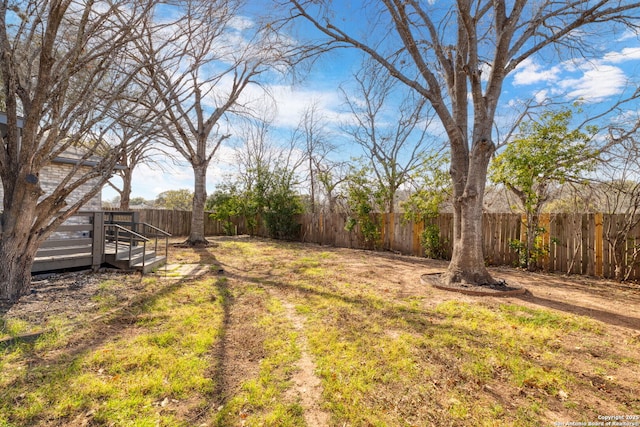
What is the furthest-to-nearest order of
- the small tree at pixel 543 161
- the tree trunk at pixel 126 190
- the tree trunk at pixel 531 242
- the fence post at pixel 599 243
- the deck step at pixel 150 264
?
1. the tree trunk at pixel 126 190
2. the tree trunk at pixel 531 242
3. the small tree at pixel 543 161
4. the fence post at pixel 599 243
5. the deck step at pixel 150 264

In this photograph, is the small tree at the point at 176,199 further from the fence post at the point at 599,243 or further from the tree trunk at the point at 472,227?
the fence post at the point at 599,243

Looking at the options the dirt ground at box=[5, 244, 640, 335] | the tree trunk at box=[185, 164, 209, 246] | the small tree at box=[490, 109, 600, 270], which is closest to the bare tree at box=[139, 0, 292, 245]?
the tree trunk at box=[185, 164, 209, 246]

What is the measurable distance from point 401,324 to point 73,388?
10.6 feet

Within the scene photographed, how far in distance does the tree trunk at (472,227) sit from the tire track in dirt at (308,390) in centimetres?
360

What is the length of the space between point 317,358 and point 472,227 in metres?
4.03

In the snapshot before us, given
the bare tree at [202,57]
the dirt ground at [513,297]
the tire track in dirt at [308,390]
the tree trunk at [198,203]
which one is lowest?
the tire track in dirt at [308,390]

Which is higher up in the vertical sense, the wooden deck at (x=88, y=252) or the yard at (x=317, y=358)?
the wooden deck at (x=88, y=252)

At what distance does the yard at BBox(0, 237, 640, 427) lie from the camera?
7.03ft

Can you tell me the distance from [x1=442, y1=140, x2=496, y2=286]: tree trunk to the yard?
0.72m

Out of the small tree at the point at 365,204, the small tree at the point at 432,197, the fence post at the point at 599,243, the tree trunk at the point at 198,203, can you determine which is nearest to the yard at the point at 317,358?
the fence post at the point at 599,243

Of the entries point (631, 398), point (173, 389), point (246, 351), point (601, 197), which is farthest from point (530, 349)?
point (601, 197)

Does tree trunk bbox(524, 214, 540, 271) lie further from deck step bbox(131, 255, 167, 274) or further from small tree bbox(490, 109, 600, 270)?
deck step bbox(131, 255, 167, 274)

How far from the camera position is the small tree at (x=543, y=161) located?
23.2ft

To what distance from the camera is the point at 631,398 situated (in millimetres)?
2275
